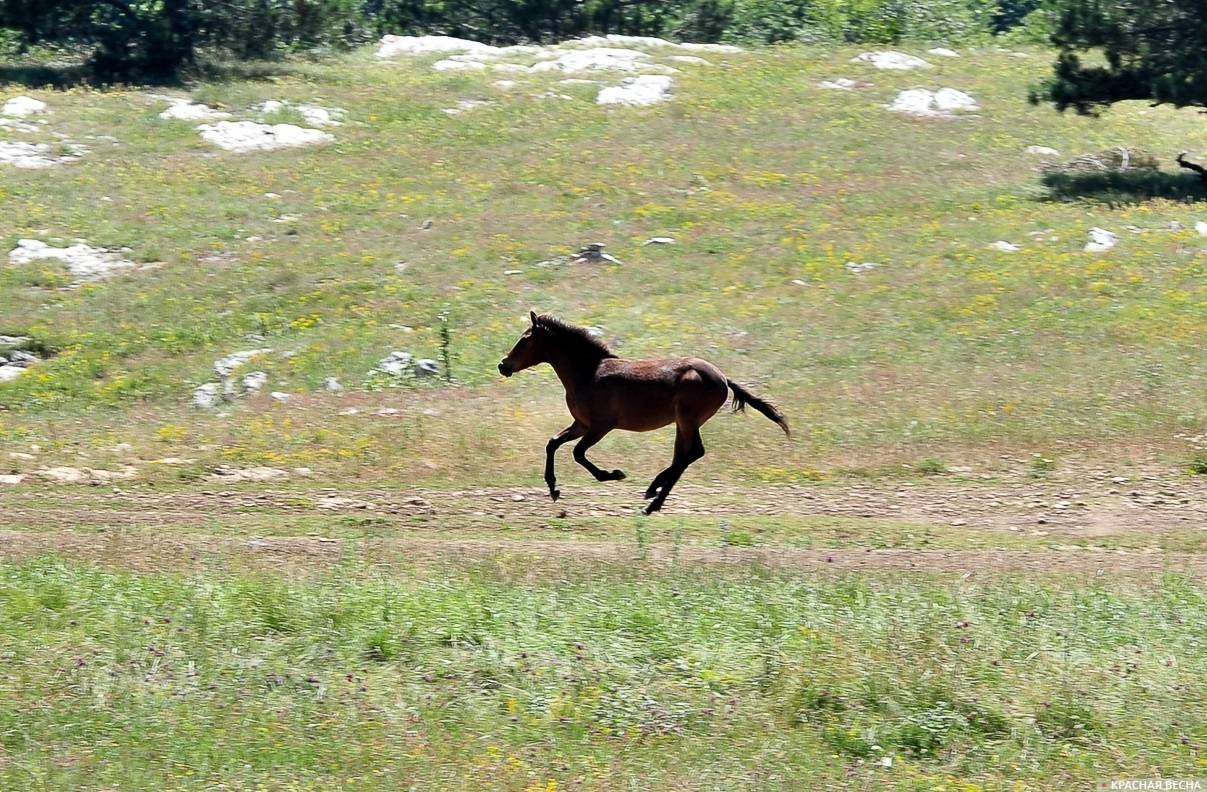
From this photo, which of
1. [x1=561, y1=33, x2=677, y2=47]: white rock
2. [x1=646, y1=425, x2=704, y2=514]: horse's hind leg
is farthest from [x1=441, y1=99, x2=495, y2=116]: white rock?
[x1=646, y1=425, x2=704, y2=514]: horse's hind leg

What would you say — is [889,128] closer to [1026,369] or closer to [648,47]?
[648,47]

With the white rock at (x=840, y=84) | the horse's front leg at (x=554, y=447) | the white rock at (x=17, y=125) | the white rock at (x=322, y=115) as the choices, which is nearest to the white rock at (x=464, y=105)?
the white rock at (x=322, y=115)

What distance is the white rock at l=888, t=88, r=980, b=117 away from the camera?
4322cm

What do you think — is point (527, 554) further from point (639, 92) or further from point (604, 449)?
point (639, 92)

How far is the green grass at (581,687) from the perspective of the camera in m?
8.13

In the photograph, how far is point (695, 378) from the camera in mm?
17094

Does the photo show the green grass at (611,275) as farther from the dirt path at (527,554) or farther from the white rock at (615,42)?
the white rock at (615,42)

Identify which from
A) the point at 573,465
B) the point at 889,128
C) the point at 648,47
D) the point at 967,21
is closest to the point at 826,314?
the point at 573,465

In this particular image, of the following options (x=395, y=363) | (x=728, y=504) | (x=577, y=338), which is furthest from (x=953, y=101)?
(x=577, y=338)

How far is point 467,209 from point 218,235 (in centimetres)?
609

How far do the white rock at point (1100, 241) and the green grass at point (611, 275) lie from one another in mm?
379

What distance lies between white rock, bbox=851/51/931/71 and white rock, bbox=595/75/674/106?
322 inches

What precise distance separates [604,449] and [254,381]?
6.84 m

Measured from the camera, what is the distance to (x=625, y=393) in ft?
56.6
